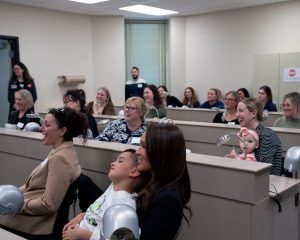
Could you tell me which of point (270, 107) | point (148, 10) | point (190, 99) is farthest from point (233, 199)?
point (190, 99)

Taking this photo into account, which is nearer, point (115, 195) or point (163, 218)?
point (163, 218)

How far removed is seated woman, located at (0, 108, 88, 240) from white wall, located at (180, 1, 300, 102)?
540 cm

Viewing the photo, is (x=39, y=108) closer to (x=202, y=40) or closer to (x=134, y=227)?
(x=202, y=40)

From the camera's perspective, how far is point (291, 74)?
21.1ft

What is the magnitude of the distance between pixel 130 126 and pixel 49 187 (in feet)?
4.20

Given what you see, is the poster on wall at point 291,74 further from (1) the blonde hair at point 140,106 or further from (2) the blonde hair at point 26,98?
(2) the blonde hair at point 26,98

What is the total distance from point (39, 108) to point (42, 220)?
200 inches

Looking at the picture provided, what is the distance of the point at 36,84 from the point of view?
6.78 metres

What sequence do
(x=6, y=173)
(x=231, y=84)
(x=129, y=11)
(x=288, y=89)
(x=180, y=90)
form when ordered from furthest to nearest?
(x=180, y=90)
(x=231, y=84)
(x=129, y=11)
(x=288, y=89)
(x=6, y=173)

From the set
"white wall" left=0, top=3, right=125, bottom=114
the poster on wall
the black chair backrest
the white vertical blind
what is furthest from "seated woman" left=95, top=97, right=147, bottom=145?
the white vertical blind

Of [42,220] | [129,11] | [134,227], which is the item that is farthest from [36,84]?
[134,227]

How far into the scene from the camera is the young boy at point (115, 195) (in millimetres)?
1589

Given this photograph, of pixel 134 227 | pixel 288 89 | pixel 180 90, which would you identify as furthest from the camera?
pixel 180 90

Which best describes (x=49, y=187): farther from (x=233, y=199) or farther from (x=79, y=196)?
(x=233, y=199)
